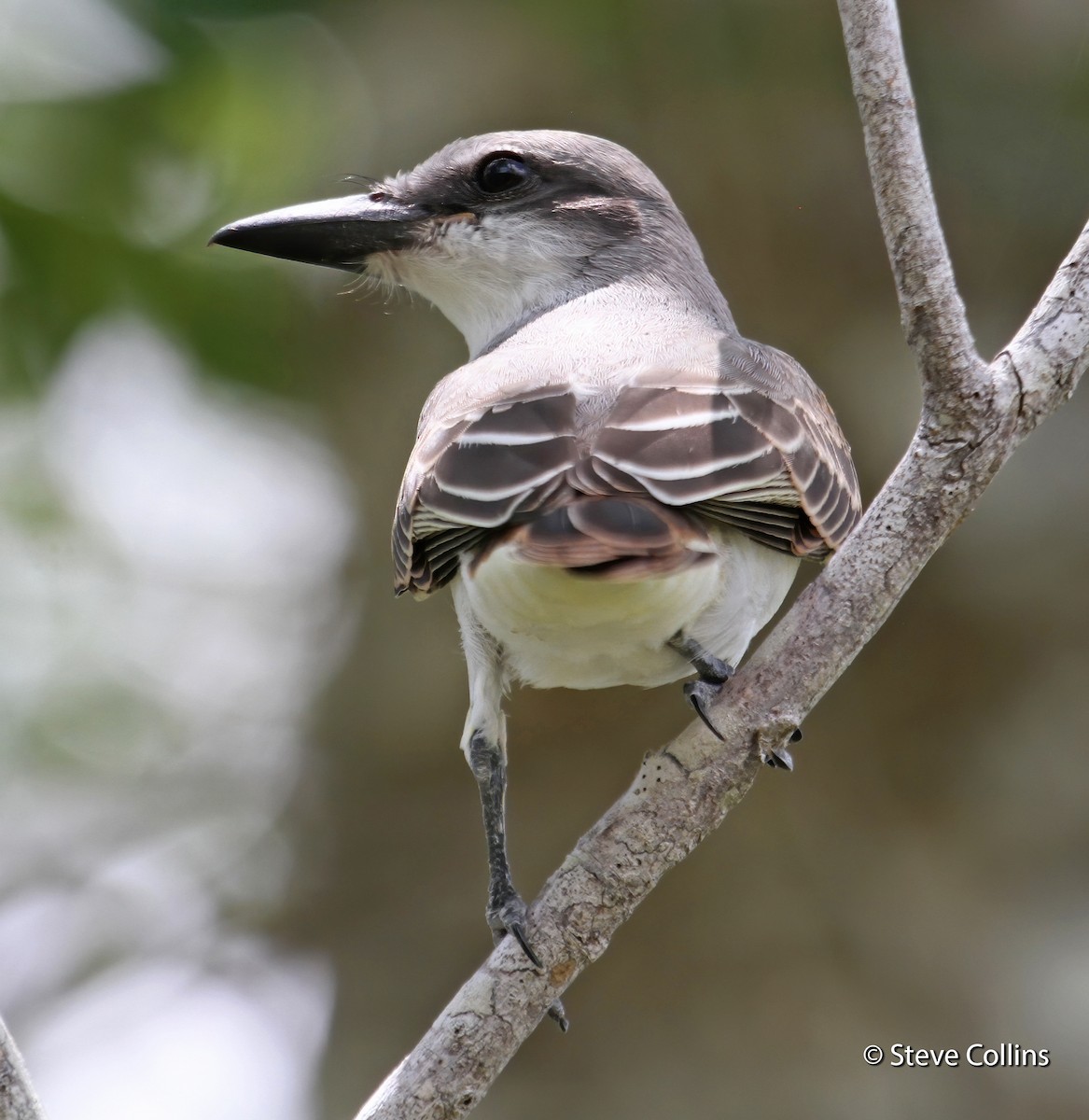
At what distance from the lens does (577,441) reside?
2928 millimetres

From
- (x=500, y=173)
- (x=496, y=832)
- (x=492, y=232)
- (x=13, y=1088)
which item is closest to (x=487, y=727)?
(x=496, y=832)

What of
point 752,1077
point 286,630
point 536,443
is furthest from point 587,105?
point 752,1077

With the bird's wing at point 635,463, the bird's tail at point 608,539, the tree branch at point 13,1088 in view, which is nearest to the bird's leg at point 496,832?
the bird's wing at point 635,463

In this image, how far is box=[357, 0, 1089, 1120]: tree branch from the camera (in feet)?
8.93

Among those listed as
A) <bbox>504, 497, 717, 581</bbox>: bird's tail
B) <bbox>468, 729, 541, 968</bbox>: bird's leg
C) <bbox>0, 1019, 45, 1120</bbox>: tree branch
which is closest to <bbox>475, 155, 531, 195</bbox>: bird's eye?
<bbox>468, 729, 541, 968</bbox>: bird's leg

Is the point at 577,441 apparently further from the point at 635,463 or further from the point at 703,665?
the point at 703,665

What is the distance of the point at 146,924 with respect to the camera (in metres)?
6.79

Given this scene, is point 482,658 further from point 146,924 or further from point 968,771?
point 146,924

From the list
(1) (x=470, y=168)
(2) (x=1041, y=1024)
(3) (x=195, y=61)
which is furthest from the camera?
(3) (x=195, y=61)

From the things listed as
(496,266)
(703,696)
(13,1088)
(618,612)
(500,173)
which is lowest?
(13,1088)

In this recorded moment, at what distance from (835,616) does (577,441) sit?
2.07 feet

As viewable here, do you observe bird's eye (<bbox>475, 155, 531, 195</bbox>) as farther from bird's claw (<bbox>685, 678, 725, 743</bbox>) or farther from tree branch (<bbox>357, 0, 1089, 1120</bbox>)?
bird's claw (<bbox>685, 678, 725, 743</bbox>)

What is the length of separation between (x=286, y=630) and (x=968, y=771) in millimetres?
3120

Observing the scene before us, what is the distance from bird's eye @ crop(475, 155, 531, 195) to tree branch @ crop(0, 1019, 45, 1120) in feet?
9.28
